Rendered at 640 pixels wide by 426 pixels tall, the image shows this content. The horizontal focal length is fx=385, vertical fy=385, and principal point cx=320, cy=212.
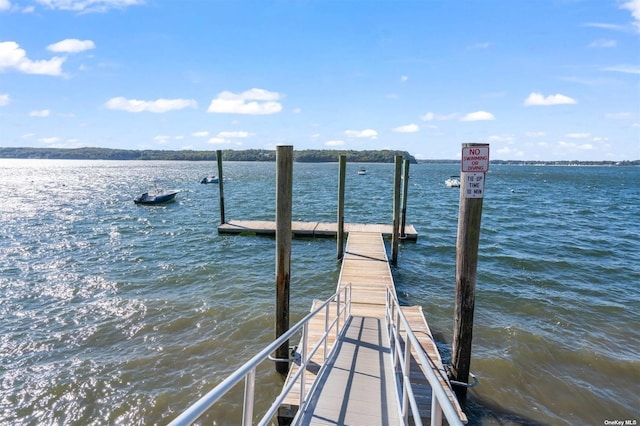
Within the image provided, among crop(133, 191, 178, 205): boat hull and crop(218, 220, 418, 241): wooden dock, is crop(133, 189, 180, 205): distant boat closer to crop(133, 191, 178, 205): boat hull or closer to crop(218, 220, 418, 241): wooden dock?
crop(133, 191, 178, 205): boat hull

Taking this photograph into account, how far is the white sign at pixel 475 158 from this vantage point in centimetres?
584

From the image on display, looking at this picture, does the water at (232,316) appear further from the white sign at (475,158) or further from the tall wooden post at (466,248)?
the white sign at (475,158)

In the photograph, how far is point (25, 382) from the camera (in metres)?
7.32

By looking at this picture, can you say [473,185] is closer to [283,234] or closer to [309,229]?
[283,234]

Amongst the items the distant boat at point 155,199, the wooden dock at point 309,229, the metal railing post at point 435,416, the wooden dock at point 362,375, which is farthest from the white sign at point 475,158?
the distant boat at point 155,199

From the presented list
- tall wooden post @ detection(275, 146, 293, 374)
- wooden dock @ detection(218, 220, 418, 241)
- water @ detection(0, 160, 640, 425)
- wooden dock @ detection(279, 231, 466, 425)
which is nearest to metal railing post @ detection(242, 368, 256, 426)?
wooden dock @ detection(279, 231, 466, 425)

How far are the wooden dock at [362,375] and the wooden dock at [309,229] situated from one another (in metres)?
7.78

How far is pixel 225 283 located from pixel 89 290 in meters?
4.09

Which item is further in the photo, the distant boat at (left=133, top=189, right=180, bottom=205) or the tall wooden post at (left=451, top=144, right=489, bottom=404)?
the distant boat at (left=133, top=189, right=180, bottom=205)

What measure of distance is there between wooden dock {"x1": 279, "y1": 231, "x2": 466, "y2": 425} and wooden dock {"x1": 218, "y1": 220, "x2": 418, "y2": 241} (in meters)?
7.78

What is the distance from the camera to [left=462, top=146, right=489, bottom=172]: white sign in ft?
19.2

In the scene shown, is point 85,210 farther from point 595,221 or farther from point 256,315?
point 595,221

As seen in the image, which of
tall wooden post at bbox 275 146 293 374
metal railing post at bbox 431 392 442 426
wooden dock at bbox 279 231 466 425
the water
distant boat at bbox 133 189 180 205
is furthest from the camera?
distant boat at bbox 133 189 180 205

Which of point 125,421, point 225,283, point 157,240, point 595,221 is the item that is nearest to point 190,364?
point 125,421
